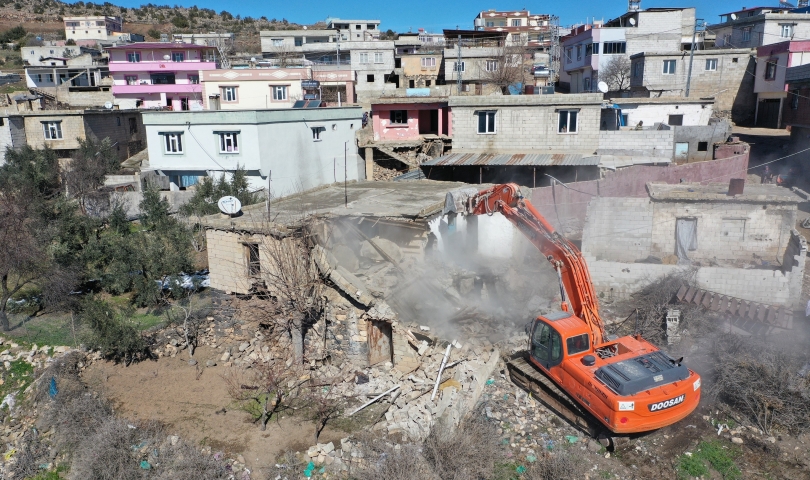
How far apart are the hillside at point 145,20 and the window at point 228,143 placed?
47.3 m

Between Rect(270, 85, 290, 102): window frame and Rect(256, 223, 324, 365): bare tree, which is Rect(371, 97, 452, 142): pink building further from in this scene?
Rect(256, 223, 324, 365): bare tree

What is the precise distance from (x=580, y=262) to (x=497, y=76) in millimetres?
32615

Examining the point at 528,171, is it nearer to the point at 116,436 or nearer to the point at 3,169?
the point at 116,436

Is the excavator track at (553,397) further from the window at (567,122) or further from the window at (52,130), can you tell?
the window at (52,130)

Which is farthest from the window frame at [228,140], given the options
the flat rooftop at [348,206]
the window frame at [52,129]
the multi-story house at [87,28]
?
the multi-story house at [87,28]

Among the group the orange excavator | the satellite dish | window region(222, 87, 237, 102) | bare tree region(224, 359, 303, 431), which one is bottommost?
bare tree region(224, 359, 303, 431)

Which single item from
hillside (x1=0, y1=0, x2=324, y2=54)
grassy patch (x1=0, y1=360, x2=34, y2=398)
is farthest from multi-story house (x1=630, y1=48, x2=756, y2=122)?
hillside (x1=0, y1=0, x2=324, y2=54)

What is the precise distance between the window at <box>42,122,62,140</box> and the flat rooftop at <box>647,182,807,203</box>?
32369 mm

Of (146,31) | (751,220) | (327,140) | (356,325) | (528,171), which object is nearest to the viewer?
(356,325)

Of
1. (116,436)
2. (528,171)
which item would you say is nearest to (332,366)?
(116,436)

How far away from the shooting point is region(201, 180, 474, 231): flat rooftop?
54.5 feet

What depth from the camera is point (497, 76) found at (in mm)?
43000

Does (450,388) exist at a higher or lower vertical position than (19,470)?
higher

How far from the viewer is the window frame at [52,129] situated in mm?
34969
